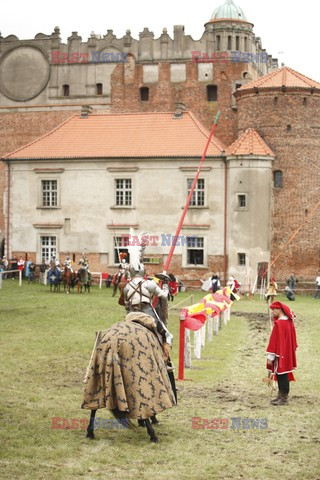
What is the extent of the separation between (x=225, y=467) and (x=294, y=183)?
37.0 metres

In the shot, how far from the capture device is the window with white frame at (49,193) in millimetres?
47469

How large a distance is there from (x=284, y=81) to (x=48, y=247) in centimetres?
1451

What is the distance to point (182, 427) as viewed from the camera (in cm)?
1234

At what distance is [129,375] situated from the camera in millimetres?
11016

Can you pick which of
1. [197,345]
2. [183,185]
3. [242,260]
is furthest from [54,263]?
[197,345]

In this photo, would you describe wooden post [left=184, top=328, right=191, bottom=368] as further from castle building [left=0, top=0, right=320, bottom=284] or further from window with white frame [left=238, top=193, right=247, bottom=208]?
window with white frame [left=238, top=193, right=247, bottom=208]

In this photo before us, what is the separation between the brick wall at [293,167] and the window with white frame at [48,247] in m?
11.0

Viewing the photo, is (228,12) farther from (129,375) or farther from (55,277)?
(129,375)

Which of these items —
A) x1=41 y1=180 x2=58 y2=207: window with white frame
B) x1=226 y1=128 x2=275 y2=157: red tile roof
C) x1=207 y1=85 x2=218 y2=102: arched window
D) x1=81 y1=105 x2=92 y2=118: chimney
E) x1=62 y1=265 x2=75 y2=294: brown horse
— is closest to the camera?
x1=62 y1=265 x2=75 y2=294: brown horse

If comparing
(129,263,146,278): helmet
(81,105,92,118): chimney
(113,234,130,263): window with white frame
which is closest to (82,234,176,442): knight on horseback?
(129,263,146,278): helmet

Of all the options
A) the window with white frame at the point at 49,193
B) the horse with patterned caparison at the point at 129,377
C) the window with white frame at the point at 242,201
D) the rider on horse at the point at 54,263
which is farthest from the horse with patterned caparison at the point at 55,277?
the horse with patterned caparison at the point at 129,377

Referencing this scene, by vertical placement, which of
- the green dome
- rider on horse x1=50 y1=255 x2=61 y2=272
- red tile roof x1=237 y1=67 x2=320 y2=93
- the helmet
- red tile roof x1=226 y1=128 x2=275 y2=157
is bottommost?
the helmet

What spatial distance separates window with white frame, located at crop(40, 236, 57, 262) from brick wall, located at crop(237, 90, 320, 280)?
36.2 feet

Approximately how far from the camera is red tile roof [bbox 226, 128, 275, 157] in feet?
148
